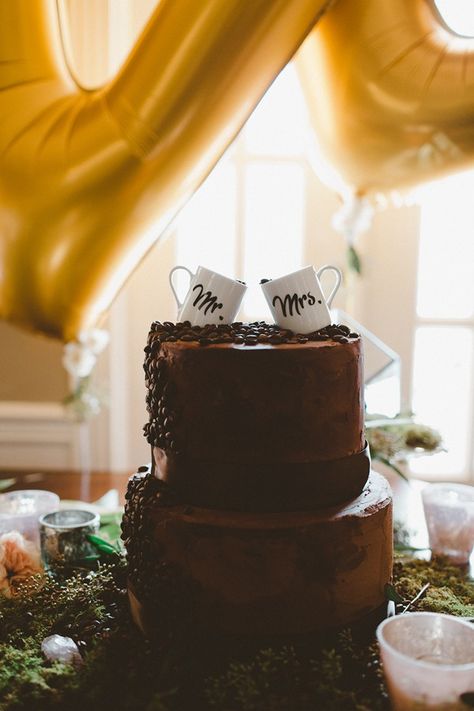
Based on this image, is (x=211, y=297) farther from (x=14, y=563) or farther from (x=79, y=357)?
(x=79, y=357)

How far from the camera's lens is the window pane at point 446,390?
6.75ft

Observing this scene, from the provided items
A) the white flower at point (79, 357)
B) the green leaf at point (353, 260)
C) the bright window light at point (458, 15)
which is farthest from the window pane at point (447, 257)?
the white flower at point (79, 357)

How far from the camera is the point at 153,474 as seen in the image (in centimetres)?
83

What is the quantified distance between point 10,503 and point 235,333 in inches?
21.6

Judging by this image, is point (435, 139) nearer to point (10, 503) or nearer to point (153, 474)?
point (153, 474)

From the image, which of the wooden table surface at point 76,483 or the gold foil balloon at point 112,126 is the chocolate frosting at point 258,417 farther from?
the wooden table surface at point 76,483

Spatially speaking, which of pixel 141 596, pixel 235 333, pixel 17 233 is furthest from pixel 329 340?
pixel 17 233

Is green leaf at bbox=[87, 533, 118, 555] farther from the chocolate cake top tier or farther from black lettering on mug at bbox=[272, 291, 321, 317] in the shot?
black lettering on mug at bbox=[272, 291, 321, 317]

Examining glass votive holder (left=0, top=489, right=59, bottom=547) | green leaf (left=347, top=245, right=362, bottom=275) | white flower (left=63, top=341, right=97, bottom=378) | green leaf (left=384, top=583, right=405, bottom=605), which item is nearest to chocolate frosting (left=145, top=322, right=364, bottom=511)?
green leaf (left=384, top=583, right=405, bottom=605)

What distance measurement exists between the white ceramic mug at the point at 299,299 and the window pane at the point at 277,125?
130 centimetres

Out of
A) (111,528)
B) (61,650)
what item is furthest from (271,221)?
(61,650)

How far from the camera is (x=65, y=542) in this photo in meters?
0.96

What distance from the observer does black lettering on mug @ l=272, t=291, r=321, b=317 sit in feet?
2.64

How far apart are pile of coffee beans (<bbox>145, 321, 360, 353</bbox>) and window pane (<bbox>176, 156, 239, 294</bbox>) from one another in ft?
4.13
